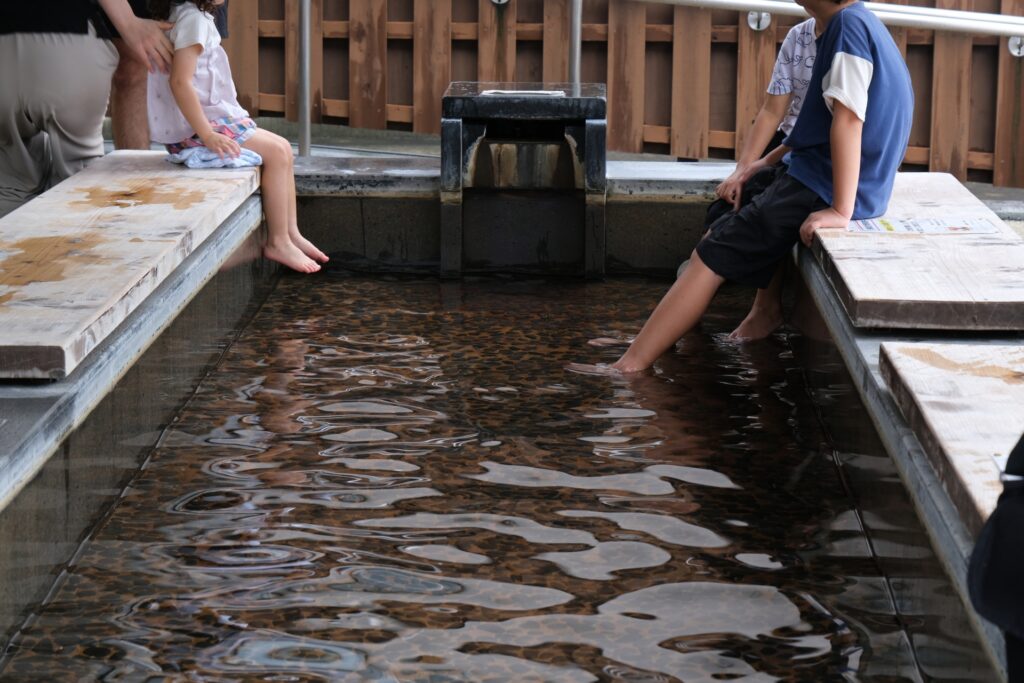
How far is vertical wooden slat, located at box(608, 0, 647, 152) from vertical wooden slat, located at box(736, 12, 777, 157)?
46cm

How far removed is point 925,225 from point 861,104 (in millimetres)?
510

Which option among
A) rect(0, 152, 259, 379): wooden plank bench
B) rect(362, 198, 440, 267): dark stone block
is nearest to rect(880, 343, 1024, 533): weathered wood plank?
rect(0, 152, 259, 379): wooden plank bench

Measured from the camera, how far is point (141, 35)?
207 inches

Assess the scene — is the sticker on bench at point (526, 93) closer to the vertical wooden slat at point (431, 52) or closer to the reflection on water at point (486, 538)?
the vertical wooden slat at point (431, 52)

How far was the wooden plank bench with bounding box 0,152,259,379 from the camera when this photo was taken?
3.12 m

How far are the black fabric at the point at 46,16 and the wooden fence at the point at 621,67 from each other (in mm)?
2332

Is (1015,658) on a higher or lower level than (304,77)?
lower

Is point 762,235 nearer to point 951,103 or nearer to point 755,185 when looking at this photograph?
point 755,185

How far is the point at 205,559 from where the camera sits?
304 centimetres

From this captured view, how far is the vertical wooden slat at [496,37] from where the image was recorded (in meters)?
7.39

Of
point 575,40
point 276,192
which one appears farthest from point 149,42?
point 575,40

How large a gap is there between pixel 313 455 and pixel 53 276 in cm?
77

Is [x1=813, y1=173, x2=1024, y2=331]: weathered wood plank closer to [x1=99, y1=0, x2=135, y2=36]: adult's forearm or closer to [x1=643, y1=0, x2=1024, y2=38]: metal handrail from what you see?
[x1=643, y1=0, x2=1024, y2=38]: metal handrail

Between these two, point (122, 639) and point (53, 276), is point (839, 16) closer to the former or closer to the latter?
point (53, 276)
